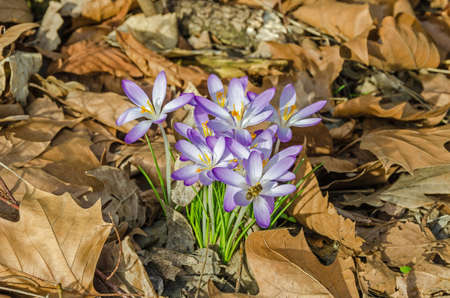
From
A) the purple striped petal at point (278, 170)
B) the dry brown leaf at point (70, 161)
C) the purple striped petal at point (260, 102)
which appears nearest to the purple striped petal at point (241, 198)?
the purple striped petal at point (278, 170)

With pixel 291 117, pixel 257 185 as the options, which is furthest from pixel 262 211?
pixel 291 117

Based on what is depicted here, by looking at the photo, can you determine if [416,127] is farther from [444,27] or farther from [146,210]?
[146,210]

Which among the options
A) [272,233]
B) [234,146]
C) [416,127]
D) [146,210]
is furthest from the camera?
[416,127]

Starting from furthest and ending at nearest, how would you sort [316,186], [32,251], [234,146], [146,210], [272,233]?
[146,210]
[316,186]
[272,233]
[32,251]
[234,146]

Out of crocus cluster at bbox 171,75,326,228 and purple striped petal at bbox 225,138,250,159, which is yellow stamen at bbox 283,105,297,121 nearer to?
crocus cluster at bbox 171,75,326,228

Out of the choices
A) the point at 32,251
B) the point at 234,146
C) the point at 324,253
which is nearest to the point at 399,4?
the point at 324,253

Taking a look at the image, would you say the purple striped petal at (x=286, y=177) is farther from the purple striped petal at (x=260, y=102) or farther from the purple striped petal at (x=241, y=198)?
the purple striped petal at (x=260, y=102)

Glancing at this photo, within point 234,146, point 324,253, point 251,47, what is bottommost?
point 324,253
